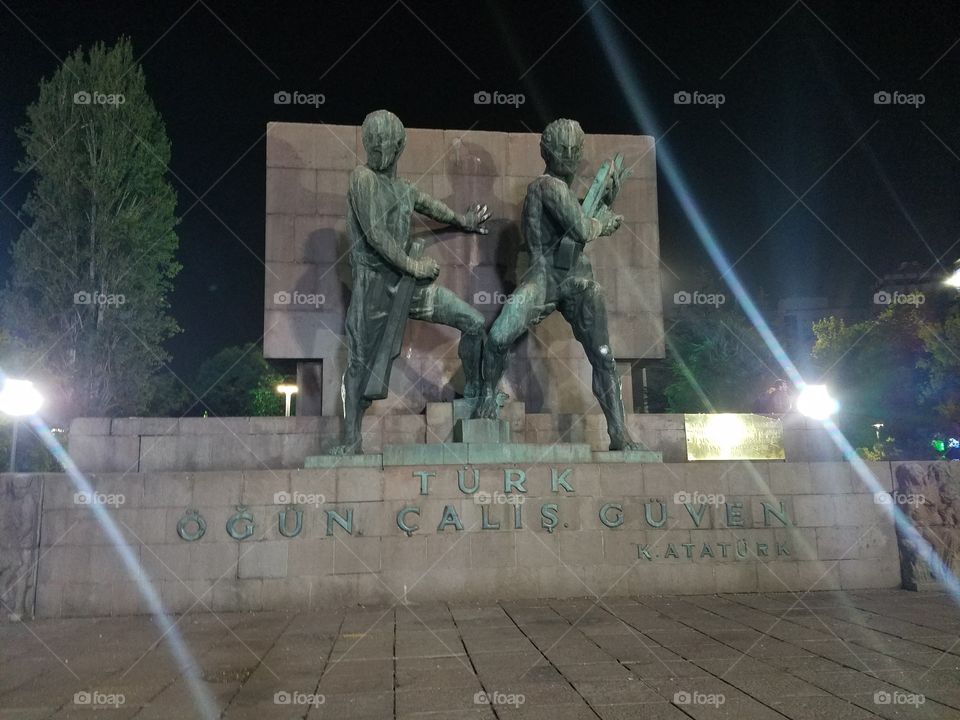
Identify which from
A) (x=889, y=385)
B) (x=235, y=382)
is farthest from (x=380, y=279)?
(x=235, y=382)

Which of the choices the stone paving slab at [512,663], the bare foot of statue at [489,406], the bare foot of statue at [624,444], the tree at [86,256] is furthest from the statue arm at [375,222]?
the tree at [86,256]

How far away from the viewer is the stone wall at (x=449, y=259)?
39.2ft


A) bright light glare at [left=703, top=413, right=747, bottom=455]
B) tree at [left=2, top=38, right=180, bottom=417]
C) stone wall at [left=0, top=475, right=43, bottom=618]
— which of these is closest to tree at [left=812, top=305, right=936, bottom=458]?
bright light glare at [left=703, top=413, right=747, bottom=455]

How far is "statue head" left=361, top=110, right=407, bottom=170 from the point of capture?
383 inches

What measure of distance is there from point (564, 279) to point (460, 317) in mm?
1597

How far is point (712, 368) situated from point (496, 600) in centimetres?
4503

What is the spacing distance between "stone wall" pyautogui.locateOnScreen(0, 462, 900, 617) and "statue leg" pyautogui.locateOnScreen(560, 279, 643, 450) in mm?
797

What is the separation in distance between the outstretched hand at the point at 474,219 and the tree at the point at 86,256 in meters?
23.7

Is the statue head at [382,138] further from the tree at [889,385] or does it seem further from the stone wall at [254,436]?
the tree at [889,385]

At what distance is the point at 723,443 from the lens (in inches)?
473

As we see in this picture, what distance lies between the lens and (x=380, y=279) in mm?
9914

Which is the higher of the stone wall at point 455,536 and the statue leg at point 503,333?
the statue leg at point 503,333

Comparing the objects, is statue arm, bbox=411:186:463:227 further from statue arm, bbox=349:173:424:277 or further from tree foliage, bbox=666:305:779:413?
tree foliage, bbox=666:305:779:413

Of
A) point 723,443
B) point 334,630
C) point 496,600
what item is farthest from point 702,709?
point 723,443
